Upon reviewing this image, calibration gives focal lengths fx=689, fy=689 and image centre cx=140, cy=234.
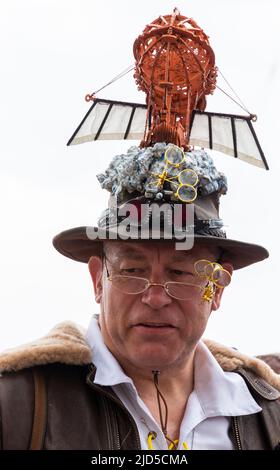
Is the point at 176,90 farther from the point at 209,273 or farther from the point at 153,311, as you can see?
the point at 153,311

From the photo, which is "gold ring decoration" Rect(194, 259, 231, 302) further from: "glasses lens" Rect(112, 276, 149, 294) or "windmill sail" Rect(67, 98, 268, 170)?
"windmill sail" Rect(67, 98, 268, 170)

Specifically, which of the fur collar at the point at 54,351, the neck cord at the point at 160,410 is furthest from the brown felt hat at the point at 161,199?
the neck cord at the point at 160,410

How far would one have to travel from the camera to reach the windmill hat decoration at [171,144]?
301 centimetres

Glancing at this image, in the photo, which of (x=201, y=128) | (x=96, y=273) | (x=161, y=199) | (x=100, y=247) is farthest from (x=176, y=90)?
(x=96, y=273)

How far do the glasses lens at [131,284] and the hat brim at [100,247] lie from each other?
0.54ft

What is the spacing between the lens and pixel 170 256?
2883 millimetres

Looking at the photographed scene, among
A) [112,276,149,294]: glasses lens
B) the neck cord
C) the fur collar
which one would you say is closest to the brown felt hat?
[112,276,149,294]: glasses lens

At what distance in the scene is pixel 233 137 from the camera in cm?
392

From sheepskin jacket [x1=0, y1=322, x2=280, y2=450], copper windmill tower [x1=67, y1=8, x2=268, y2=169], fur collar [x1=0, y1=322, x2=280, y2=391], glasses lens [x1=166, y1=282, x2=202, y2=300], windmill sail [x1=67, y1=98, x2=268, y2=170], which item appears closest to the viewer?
sheepskin jacket [x1=0, y1=322, x2=280, y2=450]

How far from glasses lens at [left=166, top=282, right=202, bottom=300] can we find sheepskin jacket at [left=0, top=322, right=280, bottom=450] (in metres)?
0.43

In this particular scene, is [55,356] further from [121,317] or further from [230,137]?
[230,137]

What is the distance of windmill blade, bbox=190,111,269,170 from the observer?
384cm
